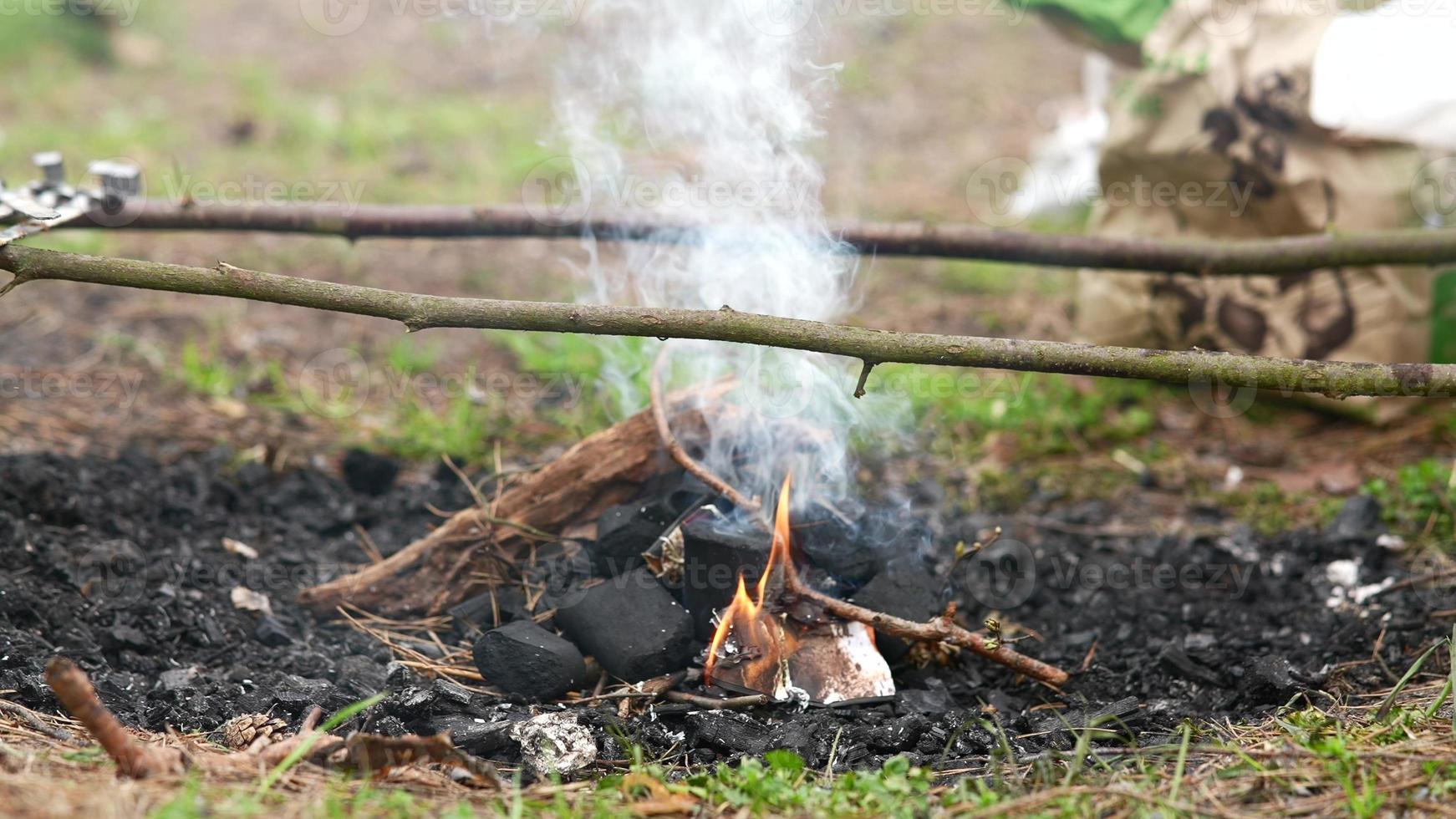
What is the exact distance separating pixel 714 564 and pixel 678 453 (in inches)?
13.4

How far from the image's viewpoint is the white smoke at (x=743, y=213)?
11.8 ft

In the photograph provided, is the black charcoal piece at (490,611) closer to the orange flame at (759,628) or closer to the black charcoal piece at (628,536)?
the black charcoal piece at (628,536)

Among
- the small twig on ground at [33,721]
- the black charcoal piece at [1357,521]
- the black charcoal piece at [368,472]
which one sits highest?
the small twig on ground at [33,721]

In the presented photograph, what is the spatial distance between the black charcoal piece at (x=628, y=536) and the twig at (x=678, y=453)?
0.17 metres

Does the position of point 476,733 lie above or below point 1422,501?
above

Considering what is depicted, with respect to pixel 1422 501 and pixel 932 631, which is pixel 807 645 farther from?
pixel 1422 501

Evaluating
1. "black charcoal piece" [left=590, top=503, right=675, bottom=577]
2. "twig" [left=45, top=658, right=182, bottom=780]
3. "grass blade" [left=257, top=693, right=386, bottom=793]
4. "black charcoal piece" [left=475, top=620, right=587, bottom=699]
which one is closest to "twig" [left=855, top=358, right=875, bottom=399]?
"black charcoal piece" [left=590, top=503, right=675, bottom=577]

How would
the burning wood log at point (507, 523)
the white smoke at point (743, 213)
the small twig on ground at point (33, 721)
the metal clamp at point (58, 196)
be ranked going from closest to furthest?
the small twig on ground at point (33, 721) < the metal clamp at point (58, 196) < the burning wood log at point (507, 523) < the white smoke at point (743, 213)

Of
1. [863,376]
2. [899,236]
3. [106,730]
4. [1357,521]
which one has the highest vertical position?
[863,376]

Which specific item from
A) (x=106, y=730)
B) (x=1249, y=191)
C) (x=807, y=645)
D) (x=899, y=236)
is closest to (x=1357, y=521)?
(x=1249, y=191)

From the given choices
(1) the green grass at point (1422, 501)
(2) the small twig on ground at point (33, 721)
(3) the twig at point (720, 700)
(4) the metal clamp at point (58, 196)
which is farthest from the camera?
(1) the green grass at point (1422, 501)

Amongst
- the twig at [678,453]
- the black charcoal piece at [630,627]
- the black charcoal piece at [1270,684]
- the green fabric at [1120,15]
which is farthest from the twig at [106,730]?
the green fabric at [1120,15]

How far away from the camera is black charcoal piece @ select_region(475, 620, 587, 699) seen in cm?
294

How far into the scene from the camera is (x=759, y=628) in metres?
3.06
